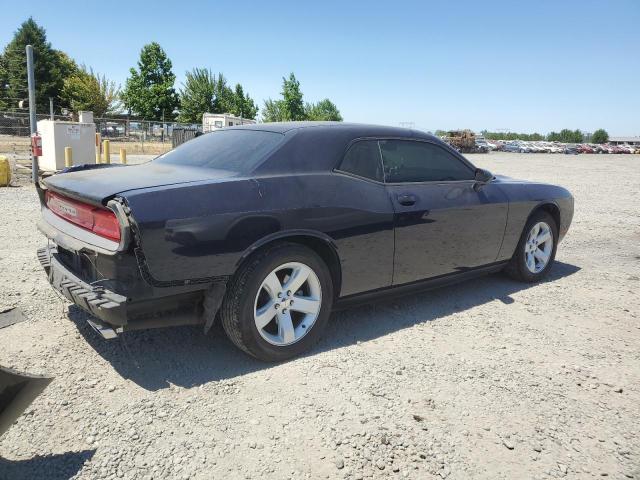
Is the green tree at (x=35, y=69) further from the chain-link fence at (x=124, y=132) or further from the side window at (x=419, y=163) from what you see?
the side window at (x=419, y=163)

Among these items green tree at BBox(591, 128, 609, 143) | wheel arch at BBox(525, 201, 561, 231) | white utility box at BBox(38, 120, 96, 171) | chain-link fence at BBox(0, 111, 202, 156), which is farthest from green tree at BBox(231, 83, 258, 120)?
green tree at BBox(591, 128, 609, 143)

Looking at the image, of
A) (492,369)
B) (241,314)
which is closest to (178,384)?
(241,314)

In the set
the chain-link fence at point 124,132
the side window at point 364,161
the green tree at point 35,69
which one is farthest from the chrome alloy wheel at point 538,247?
the green tree at point 35,69

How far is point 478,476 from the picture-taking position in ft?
7.39

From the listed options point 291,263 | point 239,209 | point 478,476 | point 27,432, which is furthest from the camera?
point 291,263

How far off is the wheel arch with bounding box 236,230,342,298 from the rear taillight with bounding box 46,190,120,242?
0.72 m

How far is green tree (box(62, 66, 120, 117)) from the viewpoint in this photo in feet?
168

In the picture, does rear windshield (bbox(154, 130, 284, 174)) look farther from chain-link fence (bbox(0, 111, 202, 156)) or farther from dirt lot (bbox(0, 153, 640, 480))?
chain-link fence (bbox(0, 111, 202, 156))

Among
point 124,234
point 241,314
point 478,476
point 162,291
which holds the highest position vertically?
point 124,234

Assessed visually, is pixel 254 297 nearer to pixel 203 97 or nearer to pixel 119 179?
pixel 119 179

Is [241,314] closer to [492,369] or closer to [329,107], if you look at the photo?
[492,369]

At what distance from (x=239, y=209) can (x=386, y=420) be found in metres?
1.45

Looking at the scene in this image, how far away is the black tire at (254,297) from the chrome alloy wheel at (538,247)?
2.83 m

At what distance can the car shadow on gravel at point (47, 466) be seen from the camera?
2.15 m
